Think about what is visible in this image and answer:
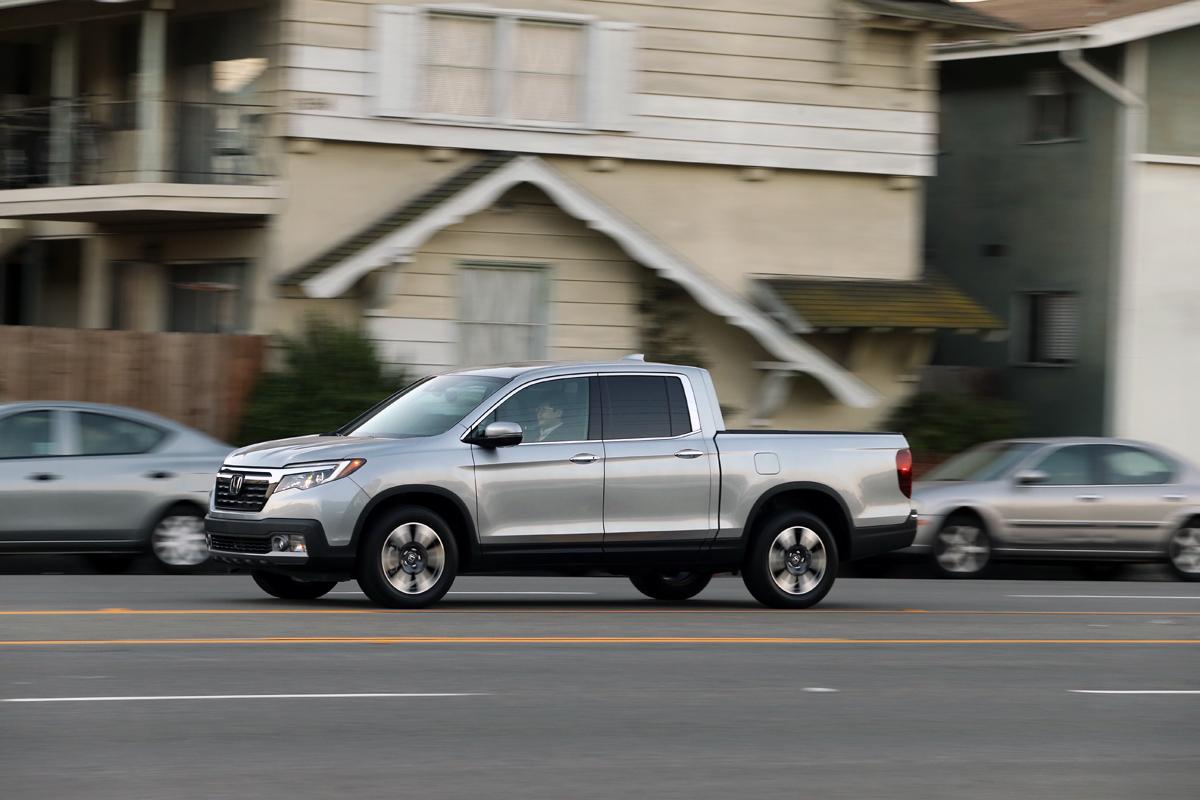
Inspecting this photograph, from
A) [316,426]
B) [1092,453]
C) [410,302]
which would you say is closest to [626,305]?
[410,302]

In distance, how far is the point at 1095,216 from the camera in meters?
25.8

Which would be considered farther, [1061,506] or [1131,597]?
[1061,506]

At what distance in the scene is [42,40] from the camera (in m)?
25.9

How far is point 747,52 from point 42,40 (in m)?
9.45

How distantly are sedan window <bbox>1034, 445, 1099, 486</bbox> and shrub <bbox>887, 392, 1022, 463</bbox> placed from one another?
3.55 metres

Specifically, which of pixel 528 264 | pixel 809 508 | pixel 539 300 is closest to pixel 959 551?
pixel 809 508

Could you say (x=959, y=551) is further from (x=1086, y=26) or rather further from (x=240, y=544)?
(x=1086, y=26)

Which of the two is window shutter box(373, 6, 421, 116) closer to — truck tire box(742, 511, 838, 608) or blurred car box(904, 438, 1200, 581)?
blurred car box(904, 438, 1200, 581)

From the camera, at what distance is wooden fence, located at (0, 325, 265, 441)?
20.4 m

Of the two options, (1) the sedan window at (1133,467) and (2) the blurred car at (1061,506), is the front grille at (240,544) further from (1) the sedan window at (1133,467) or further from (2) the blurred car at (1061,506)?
(1) the sedan window at (1133,467)

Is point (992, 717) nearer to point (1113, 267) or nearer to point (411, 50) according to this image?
point (411, 50)

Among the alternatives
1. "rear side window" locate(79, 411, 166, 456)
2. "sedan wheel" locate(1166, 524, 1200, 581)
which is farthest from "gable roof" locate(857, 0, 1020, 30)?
"rear side window" locate(79, 411, 166, 456)

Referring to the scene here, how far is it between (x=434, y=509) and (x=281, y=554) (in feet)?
3.45

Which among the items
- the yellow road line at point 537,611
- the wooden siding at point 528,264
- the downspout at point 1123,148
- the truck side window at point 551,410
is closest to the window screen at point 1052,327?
the downspout at point 1123,148
